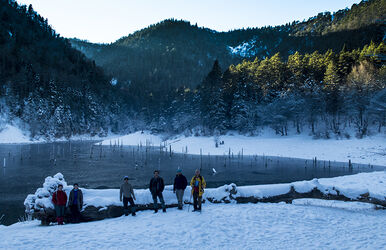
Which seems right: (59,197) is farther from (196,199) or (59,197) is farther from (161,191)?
(196,199)

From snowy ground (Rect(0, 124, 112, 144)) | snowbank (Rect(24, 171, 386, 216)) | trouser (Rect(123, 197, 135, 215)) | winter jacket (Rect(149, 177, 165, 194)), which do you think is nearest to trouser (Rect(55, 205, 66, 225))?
snowbank (Rect(24, 171, 386, 216))

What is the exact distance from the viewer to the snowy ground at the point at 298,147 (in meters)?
40.5

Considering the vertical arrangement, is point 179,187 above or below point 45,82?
below

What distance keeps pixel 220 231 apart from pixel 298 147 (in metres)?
47.2

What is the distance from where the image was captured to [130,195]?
11.3m

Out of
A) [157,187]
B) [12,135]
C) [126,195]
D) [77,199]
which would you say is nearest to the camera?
[77,199]

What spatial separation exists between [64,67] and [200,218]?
524ft

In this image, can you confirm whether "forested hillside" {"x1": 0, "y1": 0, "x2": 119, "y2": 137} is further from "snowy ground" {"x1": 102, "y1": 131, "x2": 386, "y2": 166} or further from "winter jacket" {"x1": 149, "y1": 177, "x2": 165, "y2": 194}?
"winter jacket" {"x1": 149, "y1": 177, "x2": 165, "y2": 194}

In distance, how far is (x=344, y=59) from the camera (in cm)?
6234

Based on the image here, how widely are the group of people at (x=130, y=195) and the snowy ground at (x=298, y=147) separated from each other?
123 ft

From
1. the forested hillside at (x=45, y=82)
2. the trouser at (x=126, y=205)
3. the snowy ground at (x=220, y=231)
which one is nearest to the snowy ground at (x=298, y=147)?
the snowy ground at (x=220, y=231)

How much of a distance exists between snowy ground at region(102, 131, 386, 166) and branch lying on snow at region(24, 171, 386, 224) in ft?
99.7

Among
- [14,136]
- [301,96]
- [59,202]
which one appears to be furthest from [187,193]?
[14,136]

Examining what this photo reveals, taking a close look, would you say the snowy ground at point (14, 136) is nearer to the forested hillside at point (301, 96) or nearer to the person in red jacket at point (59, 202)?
the forested hillside at point (301, 96)
